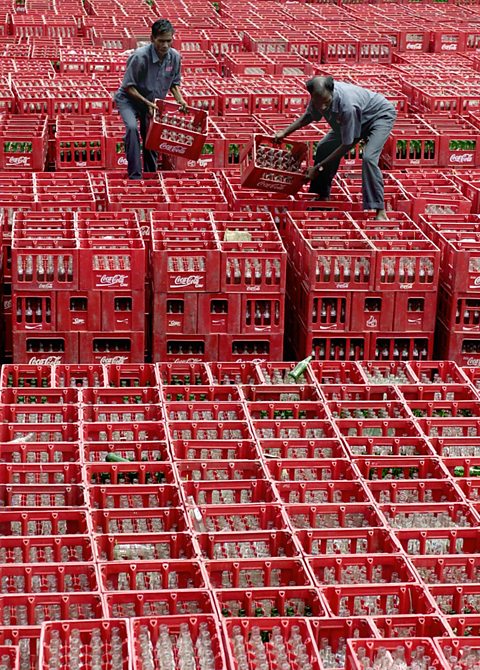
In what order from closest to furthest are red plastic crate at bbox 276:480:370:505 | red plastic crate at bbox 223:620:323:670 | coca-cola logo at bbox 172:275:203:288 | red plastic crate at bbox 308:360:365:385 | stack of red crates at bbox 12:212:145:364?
red plastic crate at bbox 223:620:323:670 < red plastic crate at bbox 276:480:370:505 < red plastic crate at bbox 308:360:365:385 < stack of red crates at bbox 12:212:145:364 < coca-cola logo at bbox 172:275:203:288

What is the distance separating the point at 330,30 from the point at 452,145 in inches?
329

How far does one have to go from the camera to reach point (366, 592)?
5.70 meters

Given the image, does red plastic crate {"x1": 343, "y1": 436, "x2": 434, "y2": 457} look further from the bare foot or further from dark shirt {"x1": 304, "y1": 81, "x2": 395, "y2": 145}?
dark shirt {"x1": 304, "y1": 81, "x2": 395, "y2": 145}

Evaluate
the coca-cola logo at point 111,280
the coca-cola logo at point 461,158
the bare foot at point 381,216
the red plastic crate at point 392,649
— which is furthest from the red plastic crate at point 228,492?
the coca-cola logo at point 461,158

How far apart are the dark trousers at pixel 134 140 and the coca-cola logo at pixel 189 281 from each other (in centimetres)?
312

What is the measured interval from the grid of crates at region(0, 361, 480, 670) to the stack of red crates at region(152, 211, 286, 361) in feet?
3.04

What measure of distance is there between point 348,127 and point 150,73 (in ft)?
9.23

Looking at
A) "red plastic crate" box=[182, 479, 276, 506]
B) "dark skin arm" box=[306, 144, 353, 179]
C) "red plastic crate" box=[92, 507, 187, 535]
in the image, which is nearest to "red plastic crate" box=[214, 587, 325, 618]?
"red plastic crate" box=[92, 507, 187, 535]

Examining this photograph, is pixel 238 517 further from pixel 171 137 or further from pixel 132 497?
pixel 171 137

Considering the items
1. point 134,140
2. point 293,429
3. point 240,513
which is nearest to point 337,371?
point 293,429

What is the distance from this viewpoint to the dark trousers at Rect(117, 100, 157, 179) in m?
12.0

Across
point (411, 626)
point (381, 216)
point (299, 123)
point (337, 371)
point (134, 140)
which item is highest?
point (299, 123)

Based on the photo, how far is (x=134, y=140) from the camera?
12.0 metres

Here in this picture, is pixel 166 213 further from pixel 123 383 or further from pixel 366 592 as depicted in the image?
pixel 366 592
